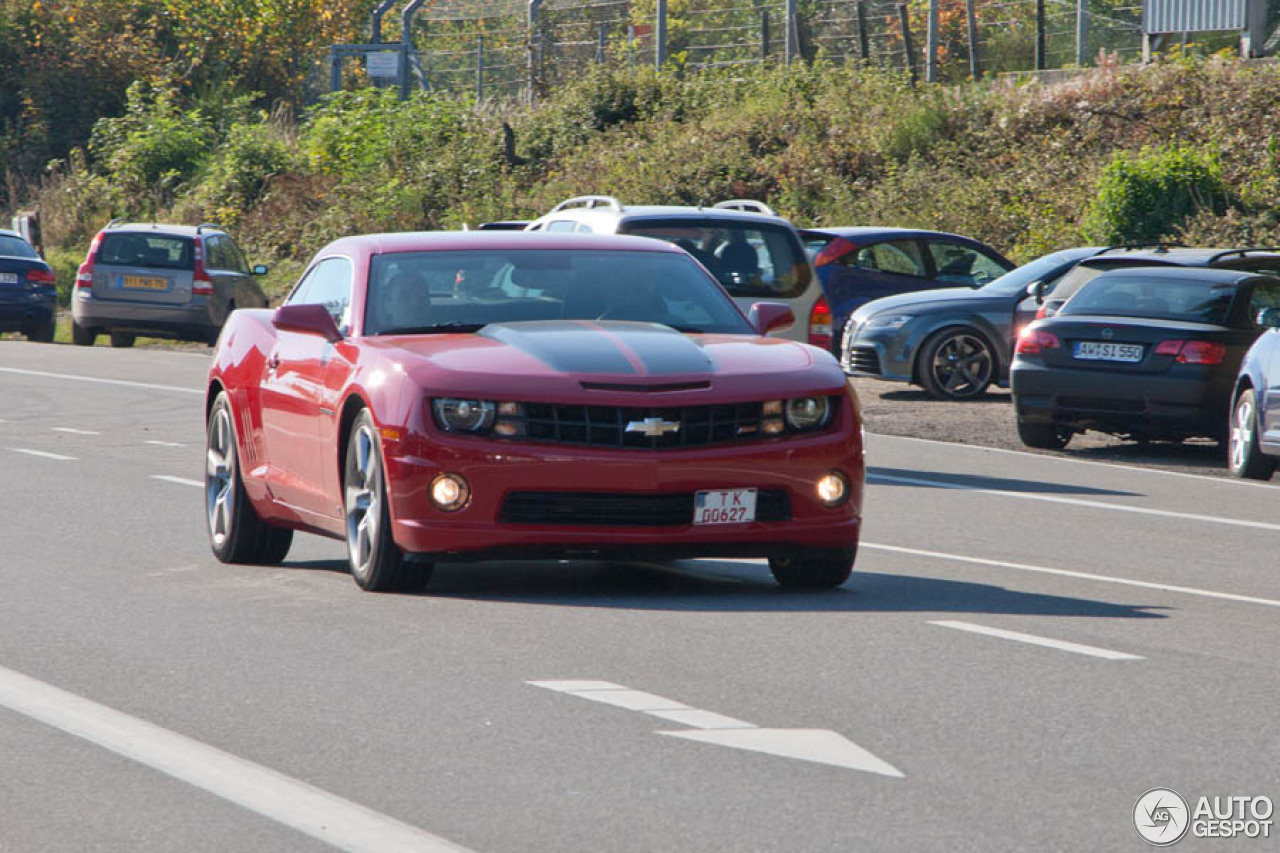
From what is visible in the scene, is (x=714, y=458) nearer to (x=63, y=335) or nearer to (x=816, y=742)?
(x=816, y=742)

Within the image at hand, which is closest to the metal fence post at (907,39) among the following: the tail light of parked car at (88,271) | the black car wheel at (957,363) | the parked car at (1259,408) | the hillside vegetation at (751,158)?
the hillside vegetation at (751,158)

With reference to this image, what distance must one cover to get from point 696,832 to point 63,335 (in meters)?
31.5

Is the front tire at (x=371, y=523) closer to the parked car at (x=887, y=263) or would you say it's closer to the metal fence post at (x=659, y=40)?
the parked car at (x=887, y=263)

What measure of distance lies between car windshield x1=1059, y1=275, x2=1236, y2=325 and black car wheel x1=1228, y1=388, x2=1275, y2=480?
1307mm

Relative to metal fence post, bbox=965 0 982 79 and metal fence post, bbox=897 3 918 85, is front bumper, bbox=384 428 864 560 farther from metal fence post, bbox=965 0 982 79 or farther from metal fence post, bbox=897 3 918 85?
metal fence post, bbox=897 3 918 85

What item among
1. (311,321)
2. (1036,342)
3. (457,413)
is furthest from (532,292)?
(1036,342)

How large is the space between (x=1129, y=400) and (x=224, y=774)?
40.1ft

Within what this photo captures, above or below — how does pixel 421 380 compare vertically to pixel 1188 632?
above

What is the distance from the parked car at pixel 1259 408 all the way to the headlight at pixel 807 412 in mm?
6840

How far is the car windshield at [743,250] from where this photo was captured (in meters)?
16.4

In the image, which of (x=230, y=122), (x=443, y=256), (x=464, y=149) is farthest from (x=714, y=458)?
(x=230, y=122)

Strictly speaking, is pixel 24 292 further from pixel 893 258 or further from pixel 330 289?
pixel 330 289

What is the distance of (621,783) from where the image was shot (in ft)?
19.0

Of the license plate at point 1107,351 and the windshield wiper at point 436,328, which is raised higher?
the windshield wiper at point 436,328
